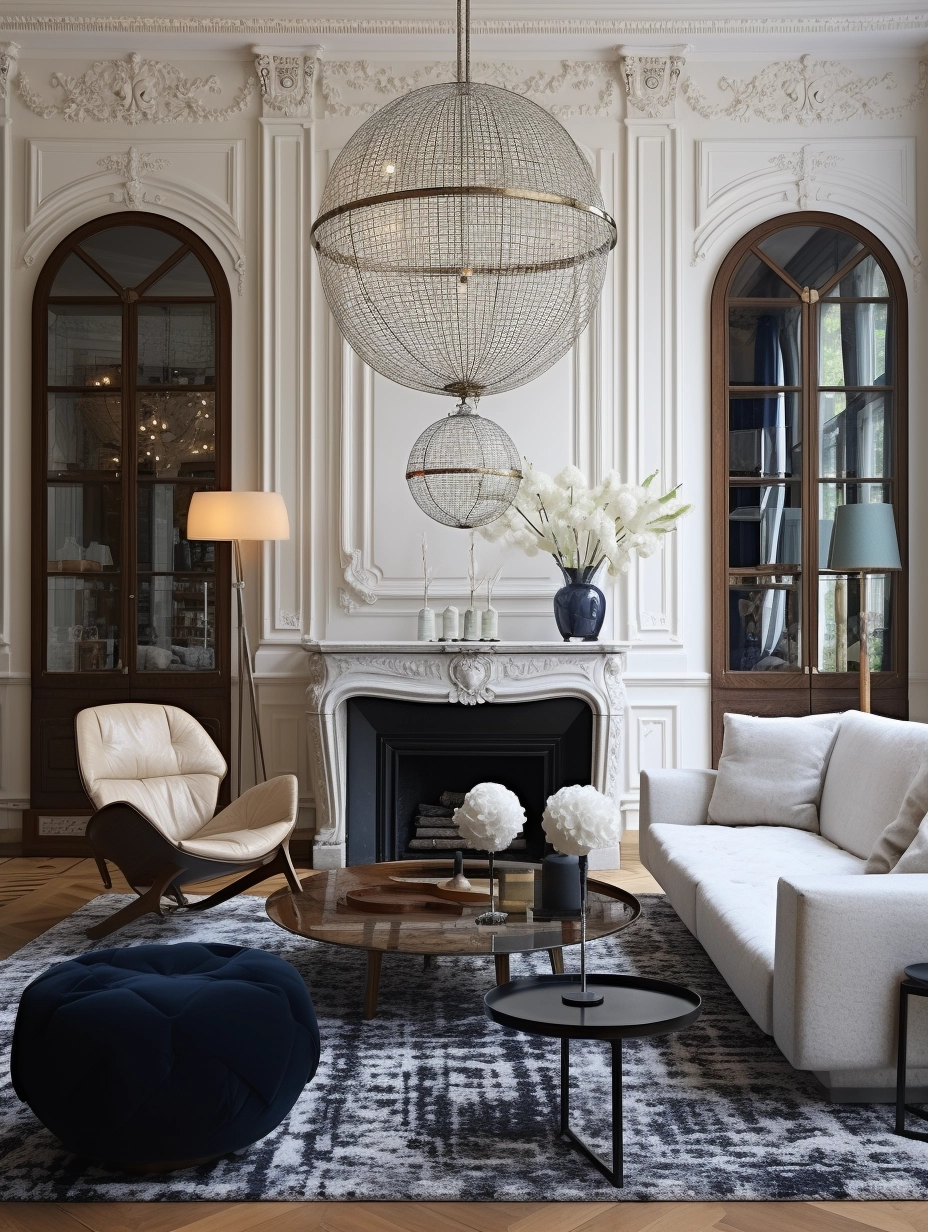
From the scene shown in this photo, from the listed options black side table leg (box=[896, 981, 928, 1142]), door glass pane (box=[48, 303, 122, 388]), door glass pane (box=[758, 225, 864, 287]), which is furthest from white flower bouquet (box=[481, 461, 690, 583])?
black side table leg (box=[896, 981, 928, 1142])

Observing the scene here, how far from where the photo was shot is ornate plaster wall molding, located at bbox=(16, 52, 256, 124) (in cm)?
593

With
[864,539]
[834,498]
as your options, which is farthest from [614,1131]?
[834,498]


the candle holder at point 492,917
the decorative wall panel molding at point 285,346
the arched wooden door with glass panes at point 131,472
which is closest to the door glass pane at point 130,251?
the arched wooden door with glass panes at point 131,472

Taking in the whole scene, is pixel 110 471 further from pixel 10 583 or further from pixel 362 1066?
pixel 362 1066

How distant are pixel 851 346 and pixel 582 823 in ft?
13.6

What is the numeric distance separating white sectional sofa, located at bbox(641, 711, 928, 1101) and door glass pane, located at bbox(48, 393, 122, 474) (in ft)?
11.6

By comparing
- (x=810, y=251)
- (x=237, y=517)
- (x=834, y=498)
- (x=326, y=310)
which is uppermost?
(x=810, y=251)

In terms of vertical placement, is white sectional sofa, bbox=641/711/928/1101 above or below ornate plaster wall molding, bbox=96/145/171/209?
below

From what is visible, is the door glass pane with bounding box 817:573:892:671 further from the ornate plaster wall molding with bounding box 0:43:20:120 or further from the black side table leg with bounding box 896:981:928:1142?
the ornate plaster wall molding with bounding box 0:43:20:120

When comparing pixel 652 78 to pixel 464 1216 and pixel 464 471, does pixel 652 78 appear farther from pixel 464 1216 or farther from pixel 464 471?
pixel 464 1216

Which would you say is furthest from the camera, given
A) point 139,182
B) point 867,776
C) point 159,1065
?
point 139,182

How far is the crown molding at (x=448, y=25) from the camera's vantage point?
225 inches

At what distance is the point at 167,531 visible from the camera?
5941 mm

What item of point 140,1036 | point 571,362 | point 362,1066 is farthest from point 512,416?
point 140,1036
